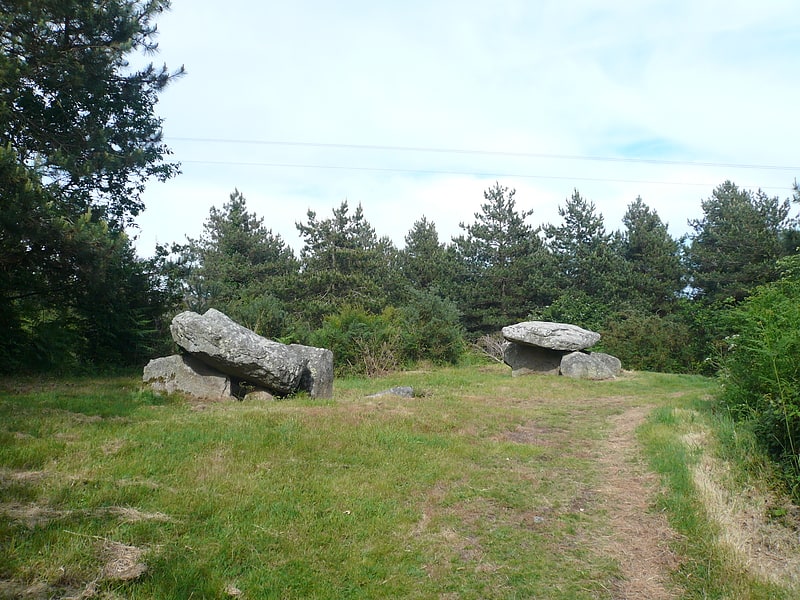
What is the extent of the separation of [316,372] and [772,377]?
25.5 ft

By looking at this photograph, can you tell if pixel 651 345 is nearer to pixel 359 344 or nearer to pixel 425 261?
pixel 359 344

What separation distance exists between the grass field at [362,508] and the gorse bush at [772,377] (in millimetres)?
382

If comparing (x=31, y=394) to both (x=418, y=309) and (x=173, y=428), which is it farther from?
→ (x=418, y=309)

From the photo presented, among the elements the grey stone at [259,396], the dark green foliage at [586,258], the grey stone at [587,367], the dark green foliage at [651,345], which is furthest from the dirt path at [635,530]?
the dark green foliage at [586,258]

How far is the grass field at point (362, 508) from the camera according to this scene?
381 centimetres

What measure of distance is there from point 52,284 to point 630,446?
12.7m

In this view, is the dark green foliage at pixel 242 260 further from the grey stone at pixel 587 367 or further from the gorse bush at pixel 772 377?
the gorse bush at pixel 772 377

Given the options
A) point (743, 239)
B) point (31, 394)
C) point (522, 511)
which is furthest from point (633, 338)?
point (31, 394)

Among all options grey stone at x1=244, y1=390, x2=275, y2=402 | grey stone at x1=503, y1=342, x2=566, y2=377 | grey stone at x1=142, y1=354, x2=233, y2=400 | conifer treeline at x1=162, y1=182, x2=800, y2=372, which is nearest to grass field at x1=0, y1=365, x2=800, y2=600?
grey stone at x1=142, y1=354, x2=233, y2=400

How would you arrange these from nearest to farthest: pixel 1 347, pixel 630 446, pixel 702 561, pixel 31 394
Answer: pixel 702 561 < pixel 630 446 < pixel 31 394 < pixel 1 347

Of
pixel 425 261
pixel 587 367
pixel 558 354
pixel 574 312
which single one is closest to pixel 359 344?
pixel 558 354

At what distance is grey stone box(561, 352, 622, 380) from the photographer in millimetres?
17484

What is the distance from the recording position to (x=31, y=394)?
9.04 metres

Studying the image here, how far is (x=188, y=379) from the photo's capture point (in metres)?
10.3
